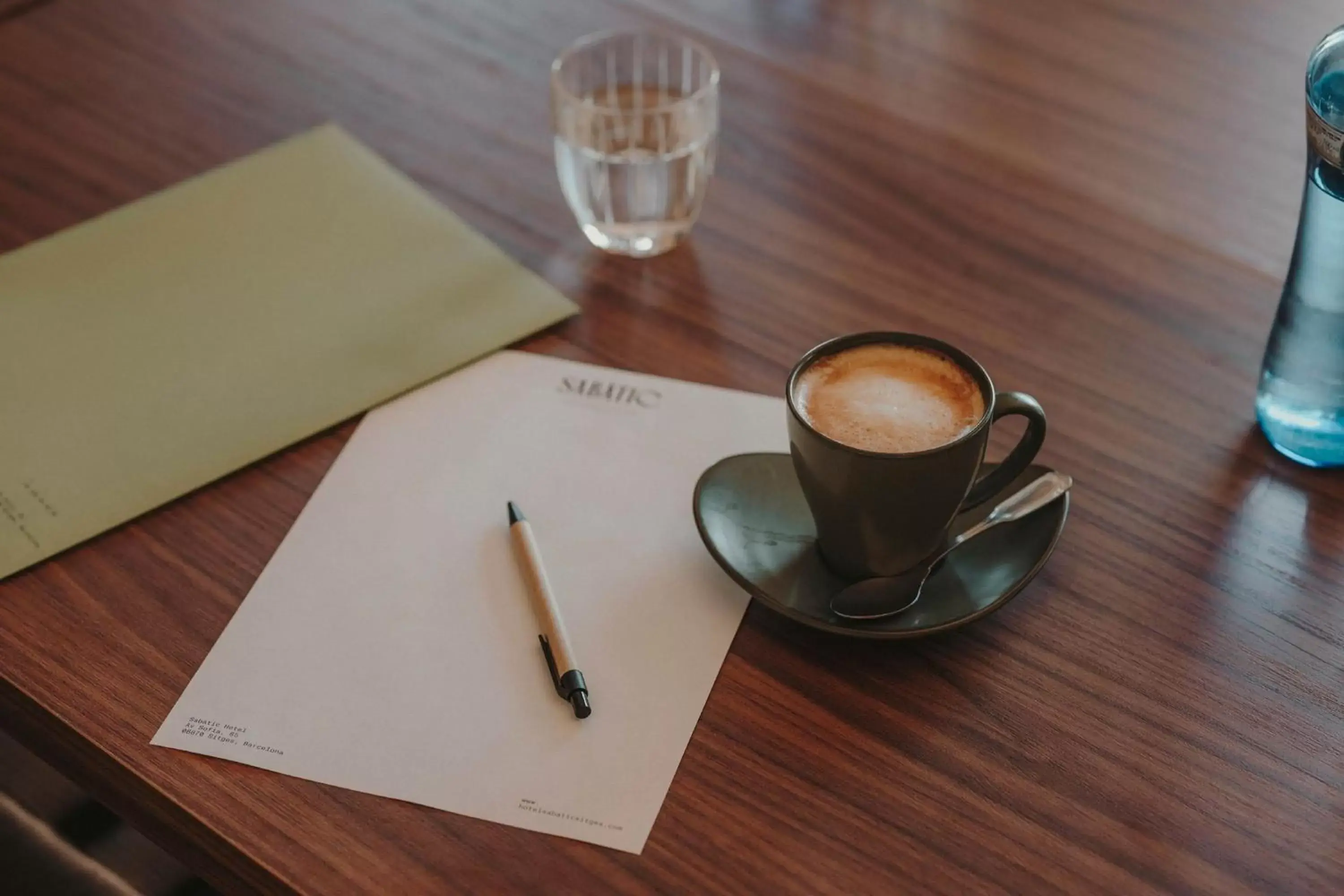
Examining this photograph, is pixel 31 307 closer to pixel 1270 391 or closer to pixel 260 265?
pixel 260 265

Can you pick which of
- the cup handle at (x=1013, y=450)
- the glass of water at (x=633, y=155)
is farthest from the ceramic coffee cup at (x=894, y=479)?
the glass of water at (x=633, y=155)

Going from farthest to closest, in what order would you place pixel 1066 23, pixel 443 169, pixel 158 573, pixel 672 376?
pixel 1066 23 → pixel 443 169 → pixel 672 376 → pixel 158 573

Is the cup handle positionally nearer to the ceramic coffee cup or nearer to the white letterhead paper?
the ceramic coffee cup

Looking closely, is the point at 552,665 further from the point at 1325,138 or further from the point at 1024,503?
the point at 1325,138

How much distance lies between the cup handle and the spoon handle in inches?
0.4

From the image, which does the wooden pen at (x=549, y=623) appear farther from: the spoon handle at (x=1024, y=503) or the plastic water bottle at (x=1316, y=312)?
the plastic water bottle at (x=1316, y=312)

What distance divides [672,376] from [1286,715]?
1.18ft

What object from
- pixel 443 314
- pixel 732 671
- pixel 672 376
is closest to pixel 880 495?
pixel 732 671

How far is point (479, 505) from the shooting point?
691 mm

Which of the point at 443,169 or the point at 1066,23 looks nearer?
the point at 443,169

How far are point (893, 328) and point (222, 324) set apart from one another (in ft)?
1.31

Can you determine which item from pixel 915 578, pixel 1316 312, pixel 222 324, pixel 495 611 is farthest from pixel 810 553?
pixel 222 324

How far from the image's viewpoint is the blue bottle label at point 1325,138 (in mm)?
595

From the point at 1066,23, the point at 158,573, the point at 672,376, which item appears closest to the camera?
the point at 158,573
